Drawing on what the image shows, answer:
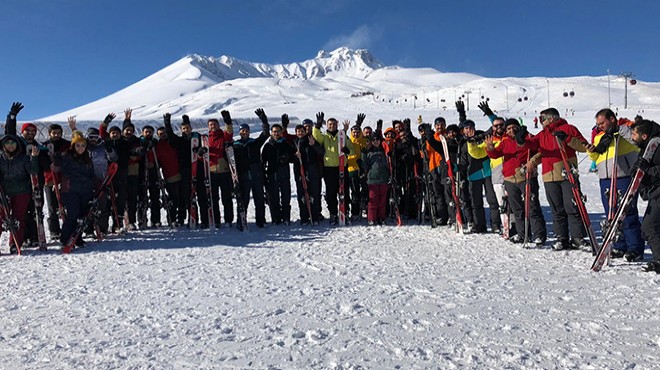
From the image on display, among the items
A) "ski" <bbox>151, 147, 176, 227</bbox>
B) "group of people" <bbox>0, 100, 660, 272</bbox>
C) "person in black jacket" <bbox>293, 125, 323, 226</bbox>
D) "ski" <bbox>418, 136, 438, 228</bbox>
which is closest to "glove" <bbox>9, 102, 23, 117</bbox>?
"group of people" <bbox>0, 100, 660, 272</bbox>

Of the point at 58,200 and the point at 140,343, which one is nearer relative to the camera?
the point at 140,343

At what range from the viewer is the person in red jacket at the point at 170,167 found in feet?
27.4

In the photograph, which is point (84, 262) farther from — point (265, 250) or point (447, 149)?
point (447, 149)

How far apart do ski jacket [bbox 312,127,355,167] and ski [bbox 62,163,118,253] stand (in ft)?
11.8

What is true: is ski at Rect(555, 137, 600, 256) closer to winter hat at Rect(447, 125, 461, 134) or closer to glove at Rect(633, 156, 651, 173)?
glove at Rect(633, 156, 651, 173)

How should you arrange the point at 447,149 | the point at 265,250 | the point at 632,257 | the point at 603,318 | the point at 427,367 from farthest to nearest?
the point at 447,149 < the point at 265,250 < the point at 632,257 < the point at 603,318 < the point at 427,367

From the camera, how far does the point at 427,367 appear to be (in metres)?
2.80

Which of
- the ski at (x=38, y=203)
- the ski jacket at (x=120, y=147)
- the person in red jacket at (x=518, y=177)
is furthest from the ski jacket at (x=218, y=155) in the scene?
the person in red jacket at (x=518, y=177)

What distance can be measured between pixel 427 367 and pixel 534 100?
4818 inches

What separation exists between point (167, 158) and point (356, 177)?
372cm

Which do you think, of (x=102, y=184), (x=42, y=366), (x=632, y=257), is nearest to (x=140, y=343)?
(x=42, y=366)

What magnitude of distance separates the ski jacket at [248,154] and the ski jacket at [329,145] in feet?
3.55

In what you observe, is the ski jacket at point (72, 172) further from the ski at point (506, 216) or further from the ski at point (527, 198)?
the ski at point (527, 198)

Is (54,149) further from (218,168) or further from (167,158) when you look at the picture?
(218,168)
